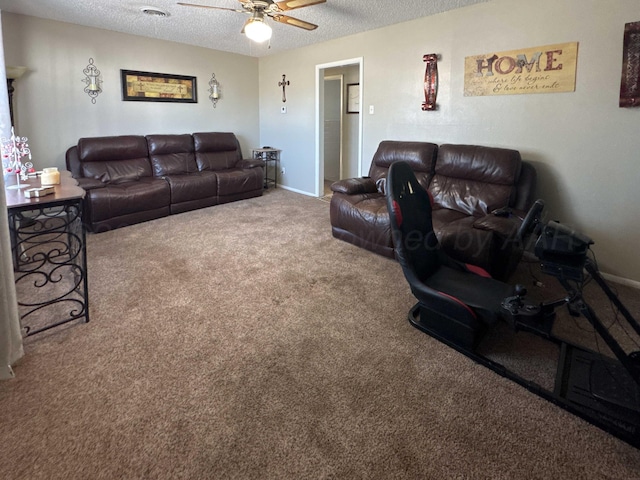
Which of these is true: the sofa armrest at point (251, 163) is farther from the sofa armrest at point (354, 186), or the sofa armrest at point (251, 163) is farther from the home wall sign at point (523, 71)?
the home wall sign at point (523, 71)

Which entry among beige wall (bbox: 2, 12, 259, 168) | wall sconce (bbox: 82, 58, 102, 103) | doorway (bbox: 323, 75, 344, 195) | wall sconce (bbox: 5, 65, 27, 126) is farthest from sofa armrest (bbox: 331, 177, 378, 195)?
wall sconce (bbox: 5, 65, 27, 126)

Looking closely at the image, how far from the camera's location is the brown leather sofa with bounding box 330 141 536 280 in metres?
2.80

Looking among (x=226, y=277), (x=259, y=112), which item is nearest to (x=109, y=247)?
(x=226, y=277)

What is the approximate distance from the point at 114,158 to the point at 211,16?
2.25m

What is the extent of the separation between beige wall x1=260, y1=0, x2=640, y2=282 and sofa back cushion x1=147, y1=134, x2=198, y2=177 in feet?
9.43

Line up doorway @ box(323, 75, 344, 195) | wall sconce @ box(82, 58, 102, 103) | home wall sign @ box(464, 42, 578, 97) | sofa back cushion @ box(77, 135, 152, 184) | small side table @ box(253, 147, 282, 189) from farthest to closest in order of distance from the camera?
1. doorway @ box(323, 75, 344, 195)
2. small side table @ box(253, 147, 282, 189)
3. wall sconce @ box(82, 58, 102, 103)
4. sofa back cushion @ box(77, 135, 152, 184)
5. home wall sign @ box(464, 42, 578, 97)

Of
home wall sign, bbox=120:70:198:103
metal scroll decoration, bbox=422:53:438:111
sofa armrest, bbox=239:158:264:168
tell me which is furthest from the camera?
sofa armrest, bbox=239:158:264:168

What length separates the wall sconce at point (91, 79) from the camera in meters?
4.83

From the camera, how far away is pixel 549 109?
3.36 metres

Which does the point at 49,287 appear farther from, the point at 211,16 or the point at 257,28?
the point at 211,16

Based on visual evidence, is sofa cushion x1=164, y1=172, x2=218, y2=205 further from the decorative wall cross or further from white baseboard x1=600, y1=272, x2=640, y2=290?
white baseboard x1=600, y1=272, x2=640, y2=290

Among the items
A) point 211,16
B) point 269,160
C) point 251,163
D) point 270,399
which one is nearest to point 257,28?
point 211,16

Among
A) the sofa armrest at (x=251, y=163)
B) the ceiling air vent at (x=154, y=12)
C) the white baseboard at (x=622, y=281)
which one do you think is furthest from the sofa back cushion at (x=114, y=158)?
the white baseboard at (x=622, y=281)

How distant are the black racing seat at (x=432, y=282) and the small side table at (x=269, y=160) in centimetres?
454
